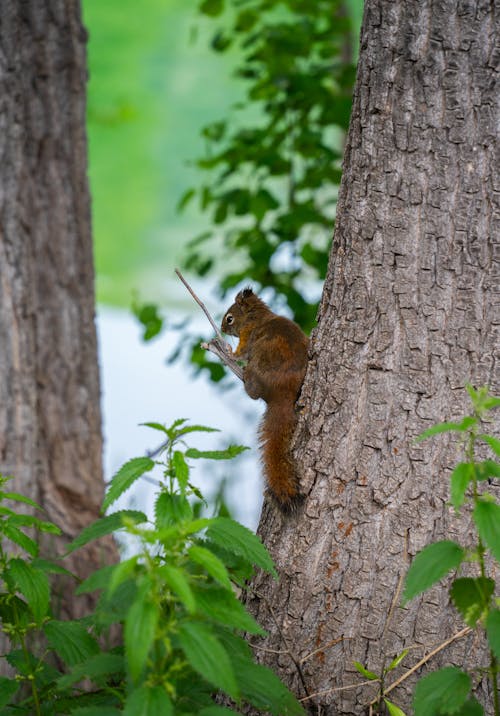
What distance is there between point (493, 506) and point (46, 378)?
2085mm

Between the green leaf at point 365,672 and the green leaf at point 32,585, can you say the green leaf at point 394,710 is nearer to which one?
the green leaf at point 365,672

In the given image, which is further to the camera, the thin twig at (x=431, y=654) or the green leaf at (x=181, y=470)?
the thin twig at (x=431, y=654)

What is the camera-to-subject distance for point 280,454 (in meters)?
1.81

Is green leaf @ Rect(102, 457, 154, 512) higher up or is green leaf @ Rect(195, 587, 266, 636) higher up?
green leaf @ Rect(102, 457, 154, 512)

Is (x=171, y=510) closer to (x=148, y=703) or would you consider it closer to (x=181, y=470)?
(x=181, y=470)

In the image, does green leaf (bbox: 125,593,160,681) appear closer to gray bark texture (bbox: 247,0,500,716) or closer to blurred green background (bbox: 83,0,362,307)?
gray bark texture (bbox: 247,0,500,716)

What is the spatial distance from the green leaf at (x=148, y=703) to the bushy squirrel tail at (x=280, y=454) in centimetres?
68

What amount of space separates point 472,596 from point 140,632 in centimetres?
53

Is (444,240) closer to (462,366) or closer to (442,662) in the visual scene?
(462,366)

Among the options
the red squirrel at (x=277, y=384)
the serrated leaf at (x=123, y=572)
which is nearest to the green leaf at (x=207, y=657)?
the serrated leaf at (x=123, y=572)

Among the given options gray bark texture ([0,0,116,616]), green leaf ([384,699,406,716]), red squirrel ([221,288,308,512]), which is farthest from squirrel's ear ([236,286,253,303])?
green leaf ([384,699,406,716])

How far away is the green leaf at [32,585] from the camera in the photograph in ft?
4.77

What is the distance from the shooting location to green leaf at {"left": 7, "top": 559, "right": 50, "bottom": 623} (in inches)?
57.2

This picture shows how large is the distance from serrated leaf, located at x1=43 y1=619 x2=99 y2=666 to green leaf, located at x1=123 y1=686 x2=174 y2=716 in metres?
0.40
